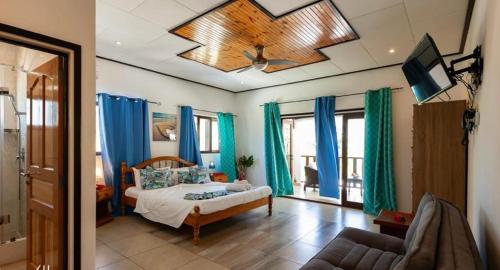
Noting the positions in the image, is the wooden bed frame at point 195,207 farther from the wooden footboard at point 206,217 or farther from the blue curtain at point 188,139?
the blue curtain at point 188,139

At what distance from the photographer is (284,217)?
4512 millimetres

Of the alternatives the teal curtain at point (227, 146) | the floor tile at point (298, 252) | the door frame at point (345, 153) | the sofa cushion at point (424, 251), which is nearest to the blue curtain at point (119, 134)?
the teal curtain at point (227, 146)

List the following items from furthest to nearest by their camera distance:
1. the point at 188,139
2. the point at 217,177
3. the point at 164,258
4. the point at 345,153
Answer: the point at 217,177 → the point at 188,139 → the point at 345,153 → the point at 164,258

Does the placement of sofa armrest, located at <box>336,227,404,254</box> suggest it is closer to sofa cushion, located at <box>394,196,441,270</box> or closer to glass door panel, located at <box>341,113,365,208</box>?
sofa cushion, located at <box>394,196,441,270</box>

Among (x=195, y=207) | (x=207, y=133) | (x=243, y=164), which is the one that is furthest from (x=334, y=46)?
(x=243, y=164)

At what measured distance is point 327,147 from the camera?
538cm

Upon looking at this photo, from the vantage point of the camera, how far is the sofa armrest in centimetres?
208

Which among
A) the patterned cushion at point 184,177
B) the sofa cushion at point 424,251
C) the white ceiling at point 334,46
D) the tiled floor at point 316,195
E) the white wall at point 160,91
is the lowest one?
the tiled floor at point 316,195

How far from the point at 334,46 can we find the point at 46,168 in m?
3.79

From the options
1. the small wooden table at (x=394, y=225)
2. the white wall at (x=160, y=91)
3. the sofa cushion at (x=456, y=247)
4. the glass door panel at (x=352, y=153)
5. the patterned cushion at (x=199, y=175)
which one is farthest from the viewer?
the glass door panel at (x=352, y=153)

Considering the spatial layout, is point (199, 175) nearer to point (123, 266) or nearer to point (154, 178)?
point (154, 178)

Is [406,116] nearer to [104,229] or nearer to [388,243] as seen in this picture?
[388,243]

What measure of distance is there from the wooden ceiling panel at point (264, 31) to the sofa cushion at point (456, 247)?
226 cm

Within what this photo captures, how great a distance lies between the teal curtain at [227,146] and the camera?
6430 mm
